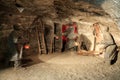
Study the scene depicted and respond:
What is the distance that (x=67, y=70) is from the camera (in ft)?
Result: 28.7

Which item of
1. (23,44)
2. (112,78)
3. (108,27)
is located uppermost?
(108,27)

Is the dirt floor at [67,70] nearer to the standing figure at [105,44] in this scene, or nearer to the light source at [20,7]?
the standing figure at [105,44]

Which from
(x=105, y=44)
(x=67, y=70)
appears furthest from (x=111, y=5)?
(x=105, y=44)

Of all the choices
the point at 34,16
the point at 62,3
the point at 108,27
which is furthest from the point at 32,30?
the point at 108,27

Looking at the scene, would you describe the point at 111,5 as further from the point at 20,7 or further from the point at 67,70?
the point at 20,7

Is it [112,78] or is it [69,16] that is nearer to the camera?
[112,78]

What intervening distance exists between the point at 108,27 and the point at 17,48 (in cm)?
385

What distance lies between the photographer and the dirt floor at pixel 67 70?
8.16 meters

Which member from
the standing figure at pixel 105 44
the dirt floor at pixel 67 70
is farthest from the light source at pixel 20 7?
the standing figure at pixel 105 44

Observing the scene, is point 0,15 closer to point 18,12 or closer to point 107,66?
point 18,12

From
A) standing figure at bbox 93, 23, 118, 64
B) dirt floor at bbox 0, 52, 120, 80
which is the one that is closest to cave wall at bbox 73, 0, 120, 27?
dirt floor at bbox 0, 52, 120, 80

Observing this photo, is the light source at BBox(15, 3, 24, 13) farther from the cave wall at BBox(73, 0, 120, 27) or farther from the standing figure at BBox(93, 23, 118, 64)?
the standing figure at BBox(93, 23, 118, 64)

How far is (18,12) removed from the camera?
948 centimetres

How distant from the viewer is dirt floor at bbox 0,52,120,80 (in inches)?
321
